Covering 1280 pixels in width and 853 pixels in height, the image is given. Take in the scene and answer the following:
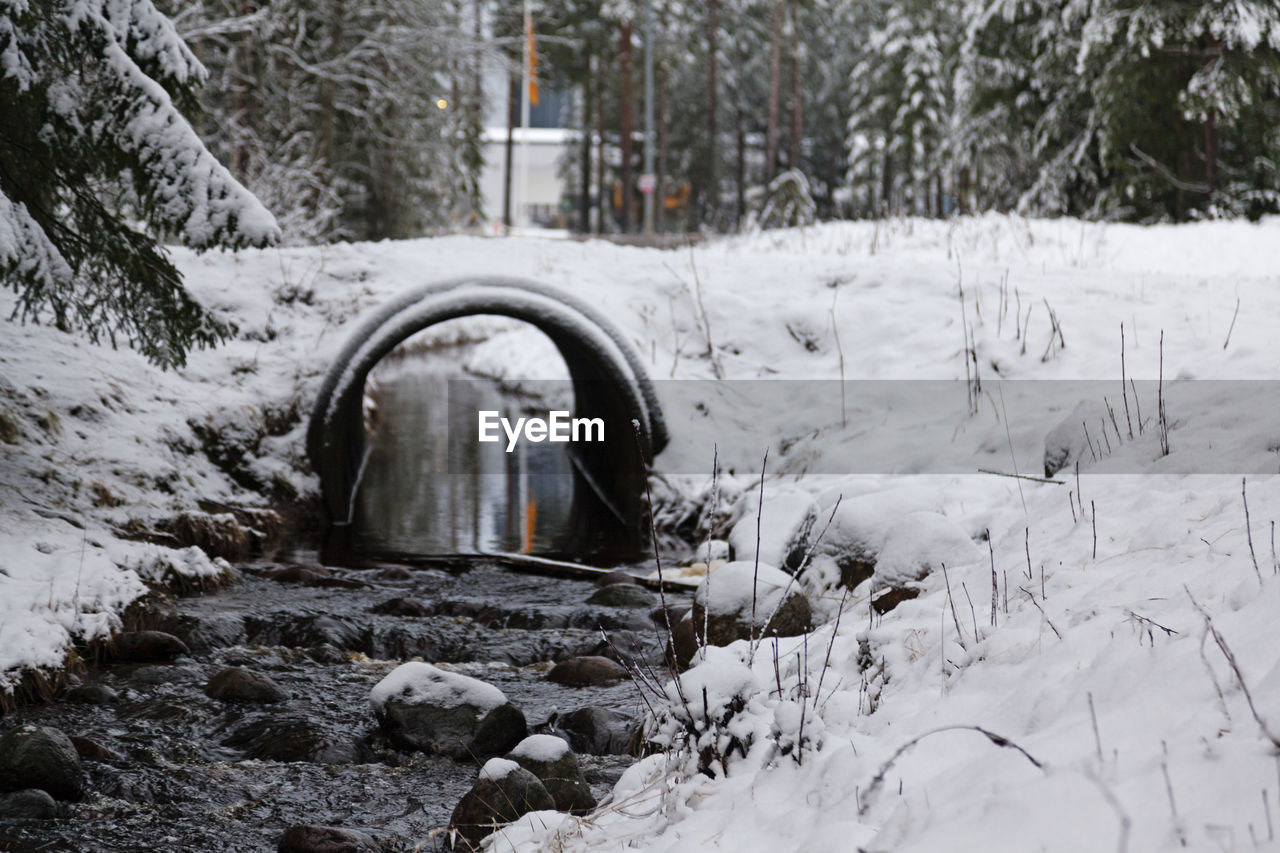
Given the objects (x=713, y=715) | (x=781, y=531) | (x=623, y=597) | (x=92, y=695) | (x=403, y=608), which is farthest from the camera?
(x=623, y=597)

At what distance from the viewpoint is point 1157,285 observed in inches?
382

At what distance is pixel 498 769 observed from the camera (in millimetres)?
3445

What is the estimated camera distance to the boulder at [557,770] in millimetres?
3557

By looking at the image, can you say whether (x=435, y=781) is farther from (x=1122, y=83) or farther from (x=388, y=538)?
(x=1122, y=83)

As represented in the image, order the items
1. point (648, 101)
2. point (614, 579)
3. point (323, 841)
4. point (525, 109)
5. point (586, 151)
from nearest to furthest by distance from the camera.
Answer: point (323, 841) < point (614, 579) < point (648, 101) < point (525, 109) < point (586, 151)

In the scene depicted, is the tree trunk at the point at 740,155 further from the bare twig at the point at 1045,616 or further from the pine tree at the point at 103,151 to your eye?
the bare twig at the point at 1045,616

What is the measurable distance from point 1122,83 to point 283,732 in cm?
1591

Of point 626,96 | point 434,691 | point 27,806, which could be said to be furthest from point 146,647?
point 626,96

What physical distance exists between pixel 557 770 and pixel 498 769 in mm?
291

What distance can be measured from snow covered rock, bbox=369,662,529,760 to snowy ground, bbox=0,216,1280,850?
1094 mm

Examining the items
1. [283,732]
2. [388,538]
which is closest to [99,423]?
[388,538]

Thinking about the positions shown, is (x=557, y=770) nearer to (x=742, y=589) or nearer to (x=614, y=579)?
(x=742, y=589)

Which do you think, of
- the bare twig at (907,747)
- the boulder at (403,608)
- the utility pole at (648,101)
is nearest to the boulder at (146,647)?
the boulder at (403,608)

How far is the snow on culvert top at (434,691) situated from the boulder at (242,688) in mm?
606
